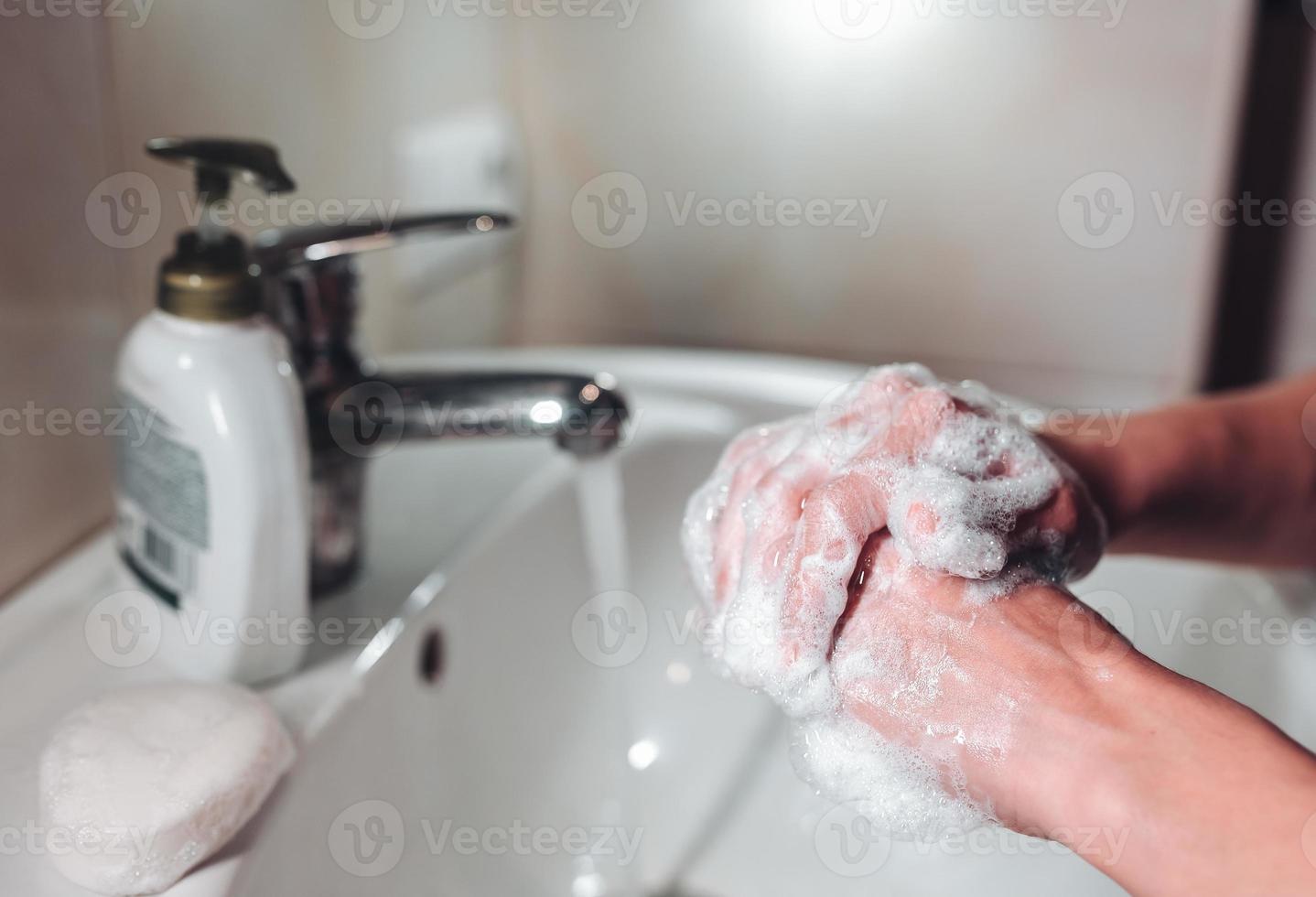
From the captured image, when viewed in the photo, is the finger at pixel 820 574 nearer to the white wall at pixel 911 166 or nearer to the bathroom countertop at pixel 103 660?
the bathroom countertop at pixel 103 660

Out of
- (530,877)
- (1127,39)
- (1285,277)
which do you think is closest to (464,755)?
(530,877)

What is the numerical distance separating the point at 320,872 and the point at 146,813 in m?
0.09

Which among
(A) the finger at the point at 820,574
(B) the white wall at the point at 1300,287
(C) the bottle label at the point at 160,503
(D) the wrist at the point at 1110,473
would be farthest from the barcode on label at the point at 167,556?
(B) the white wall at the point at 1300,287

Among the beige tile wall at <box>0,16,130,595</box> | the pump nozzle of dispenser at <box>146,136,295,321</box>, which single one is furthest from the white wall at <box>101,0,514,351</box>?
the pump nozzle of dispenser at <box>146,136,295,321</box>

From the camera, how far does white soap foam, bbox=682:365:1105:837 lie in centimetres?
33

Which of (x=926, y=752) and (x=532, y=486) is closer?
(x=926, y=752)

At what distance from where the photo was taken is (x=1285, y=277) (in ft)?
3.19

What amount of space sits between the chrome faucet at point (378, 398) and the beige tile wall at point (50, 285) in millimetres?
82

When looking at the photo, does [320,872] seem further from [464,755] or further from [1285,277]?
[1285,277]

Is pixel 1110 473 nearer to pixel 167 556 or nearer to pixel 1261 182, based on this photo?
pixel 167 556

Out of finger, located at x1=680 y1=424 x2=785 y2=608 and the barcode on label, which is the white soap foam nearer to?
finger, located at x1=680 y1=424 x2=785 y2=608

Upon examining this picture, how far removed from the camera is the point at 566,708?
1.89ft

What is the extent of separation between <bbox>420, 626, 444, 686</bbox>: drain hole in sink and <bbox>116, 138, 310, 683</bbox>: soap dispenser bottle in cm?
9

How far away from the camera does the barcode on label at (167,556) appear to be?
0.39 metres
